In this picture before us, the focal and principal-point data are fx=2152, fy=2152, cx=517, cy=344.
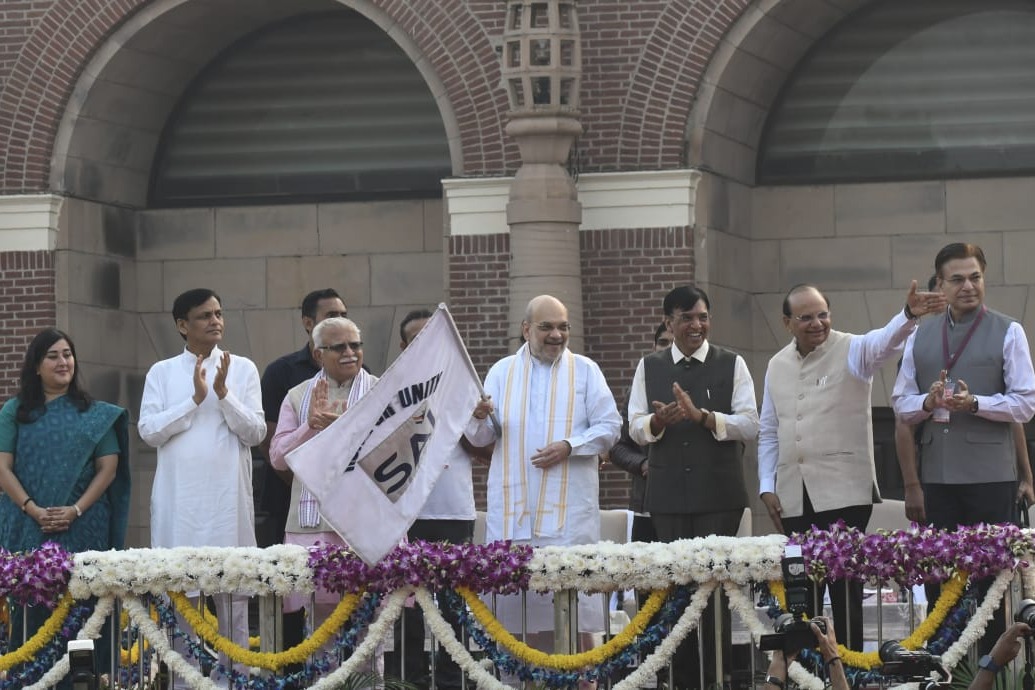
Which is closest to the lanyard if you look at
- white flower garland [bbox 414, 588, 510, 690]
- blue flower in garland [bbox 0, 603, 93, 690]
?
white flower garland [bbox 414, 588, 510, 690]

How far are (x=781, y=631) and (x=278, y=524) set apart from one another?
4.87 m

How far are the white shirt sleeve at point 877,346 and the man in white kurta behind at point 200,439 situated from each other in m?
2.92

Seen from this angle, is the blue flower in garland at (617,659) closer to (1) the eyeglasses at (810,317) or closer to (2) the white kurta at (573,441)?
(2) the white kurta at (573,441)

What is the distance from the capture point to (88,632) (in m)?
9.48

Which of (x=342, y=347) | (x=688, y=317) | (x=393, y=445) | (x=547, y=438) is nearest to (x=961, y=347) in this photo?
(x=688, y=317)

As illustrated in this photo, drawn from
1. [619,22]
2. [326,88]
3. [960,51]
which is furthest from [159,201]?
[960,51]

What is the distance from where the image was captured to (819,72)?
1755cm

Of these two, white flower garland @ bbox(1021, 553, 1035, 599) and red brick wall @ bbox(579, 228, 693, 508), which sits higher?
red brick wall @ bbox(579, 228, 693, 508)

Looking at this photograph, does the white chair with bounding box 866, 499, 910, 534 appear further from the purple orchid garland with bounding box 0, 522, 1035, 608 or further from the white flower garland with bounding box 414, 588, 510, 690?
the white flower garland with bounding box 414, 588, 510, 690

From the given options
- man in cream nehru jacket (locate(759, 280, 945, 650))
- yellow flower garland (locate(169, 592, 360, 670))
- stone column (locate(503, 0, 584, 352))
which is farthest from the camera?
stone column (locate(503, 0, 584, 352))

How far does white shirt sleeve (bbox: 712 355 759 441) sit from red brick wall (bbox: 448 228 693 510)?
18.8 feet

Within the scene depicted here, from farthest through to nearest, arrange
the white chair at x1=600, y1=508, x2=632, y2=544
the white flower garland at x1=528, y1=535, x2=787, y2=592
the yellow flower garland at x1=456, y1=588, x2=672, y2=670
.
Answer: the white chair at x1=600, y1=508, x2=632, y2=544, the yellow flower garland at x1=456, y1=588, x2=672, y2=670, the white flower garland at x1=528, y1=535, x2=787, y2=592

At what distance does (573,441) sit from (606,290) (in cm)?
632

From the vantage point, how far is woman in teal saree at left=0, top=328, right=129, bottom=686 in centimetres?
1027
